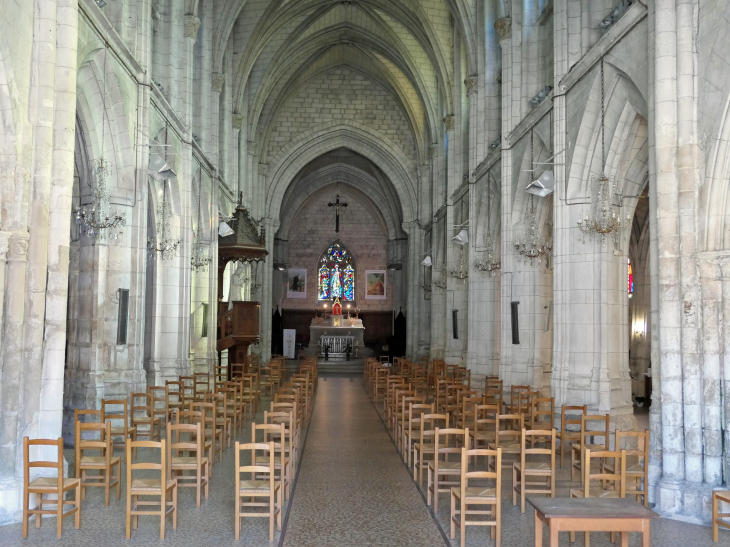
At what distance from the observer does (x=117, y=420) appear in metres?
13.5

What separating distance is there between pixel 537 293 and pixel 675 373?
354 inches

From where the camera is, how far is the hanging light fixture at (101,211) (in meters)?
11.5

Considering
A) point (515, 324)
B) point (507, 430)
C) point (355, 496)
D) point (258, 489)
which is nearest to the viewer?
point (258, 489)

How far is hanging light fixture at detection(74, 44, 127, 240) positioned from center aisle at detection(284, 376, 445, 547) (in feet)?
17.0

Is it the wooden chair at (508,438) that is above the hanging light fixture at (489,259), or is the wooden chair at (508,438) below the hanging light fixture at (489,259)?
below

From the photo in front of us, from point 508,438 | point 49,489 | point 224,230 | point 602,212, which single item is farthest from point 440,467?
point 224,230

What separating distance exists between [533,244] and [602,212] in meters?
3.79

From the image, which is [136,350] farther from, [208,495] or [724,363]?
[724,363]

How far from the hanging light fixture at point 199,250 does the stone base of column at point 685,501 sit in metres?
14.6

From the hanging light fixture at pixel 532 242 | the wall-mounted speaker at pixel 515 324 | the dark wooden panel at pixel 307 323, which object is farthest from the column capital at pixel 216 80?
the dark wooden panel at pixel 307 323

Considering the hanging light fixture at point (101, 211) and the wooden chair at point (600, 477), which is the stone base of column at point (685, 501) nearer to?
the wooden chair at point (600, 477)

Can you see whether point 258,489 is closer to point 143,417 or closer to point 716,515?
point 716,515

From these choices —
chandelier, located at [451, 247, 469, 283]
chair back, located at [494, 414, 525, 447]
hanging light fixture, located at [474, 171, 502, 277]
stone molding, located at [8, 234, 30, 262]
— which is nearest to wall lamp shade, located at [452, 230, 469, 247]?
chandelier, located at [451, 247, 469, 283]

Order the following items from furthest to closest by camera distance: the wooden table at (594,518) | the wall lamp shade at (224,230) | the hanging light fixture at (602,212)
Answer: the wall lamp shade at (224,230) < the hanging light fixture at (602,212) < the wooden table at (594,518)
